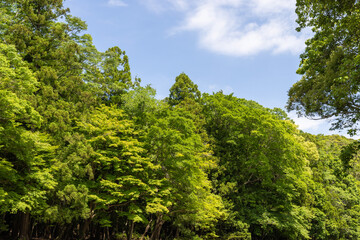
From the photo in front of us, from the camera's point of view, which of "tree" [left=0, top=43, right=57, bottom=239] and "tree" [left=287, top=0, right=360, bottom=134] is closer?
"tree" [left=287, top=0, right=360, bottom=134]

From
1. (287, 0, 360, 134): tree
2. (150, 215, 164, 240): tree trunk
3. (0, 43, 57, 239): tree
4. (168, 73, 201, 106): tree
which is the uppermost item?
(168, 73, 201, 106): tree

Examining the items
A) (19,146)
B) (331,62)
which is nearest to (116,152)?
(19,146)

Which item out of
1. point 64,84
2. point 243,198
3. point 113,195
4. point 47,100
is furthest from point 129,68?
point 243,198

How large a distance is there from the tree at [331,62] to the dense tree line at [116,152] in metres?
0.58

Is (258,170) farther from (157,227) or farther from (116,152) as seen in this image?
(116,152)

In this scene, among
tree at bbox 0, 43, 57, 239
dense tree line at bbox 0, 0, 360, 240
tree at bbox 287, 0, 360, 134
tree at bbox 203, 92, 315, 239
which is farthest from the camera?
tree at bbox 203, 92, 315, 239

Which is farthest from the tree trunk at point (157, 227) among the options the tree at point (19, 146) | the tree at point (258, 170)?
the tree at point (19, 146)

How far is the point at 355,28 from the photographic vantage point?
29.1 feet

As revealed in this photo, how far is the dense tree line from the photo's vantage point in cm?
1378

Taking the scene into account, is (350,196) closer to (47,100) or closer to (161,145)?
(161,145)

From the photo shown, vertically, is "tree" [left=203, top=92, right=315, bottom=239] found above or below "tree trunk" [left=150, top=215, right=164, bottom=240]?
above

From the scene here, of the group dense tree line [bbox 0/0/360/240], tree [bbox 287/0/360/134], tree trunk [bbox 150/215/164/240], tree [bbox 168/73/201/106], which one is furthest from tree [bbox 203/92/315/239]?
tree [bbox 287/0/360/134]

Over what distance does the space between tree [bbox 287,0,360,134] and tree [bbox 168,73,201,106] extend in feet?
59.0

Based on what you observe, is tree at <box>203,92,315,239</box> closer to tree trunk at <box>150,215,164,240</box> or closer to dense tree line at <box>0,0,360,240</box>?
dense tree line at <box>0,0,360,240</box>
